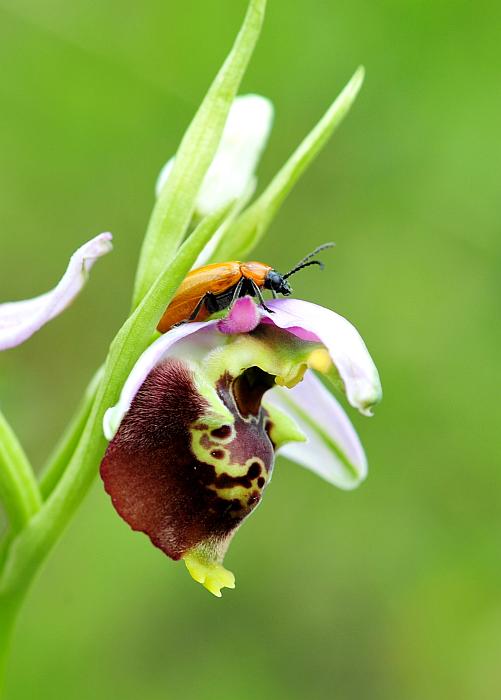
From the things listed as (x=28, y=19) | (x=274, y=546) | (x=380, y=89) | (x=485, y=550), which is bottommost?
(x=274, y=546)

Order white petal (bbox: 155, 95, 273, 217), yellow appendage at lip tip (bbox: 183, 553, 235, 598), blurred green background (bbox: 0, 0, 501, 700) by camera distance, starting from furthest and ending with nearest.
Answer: blurred green background (bbox: 0, 0, 501, 700) < white petal (bbox: 155, 95, 273, 217) < yellow appendage at lip tip (bbox: 183, 553, 235, 598)

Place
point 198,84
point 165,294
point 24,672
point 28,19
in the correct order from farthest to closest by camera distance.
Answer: point 198,84, point 28,19, point 24,672, point 165,294

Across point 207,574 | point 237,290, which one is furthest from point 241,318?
point 207,574

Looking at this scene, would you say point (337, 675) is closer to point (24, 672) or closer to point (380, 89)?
point (24, 672)

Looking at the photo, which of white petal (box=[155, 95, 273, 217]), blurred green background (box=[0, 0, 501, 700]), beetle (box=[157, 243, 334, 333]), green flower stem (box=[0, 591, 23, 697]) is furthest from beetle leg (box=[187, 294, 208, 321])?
blurred green background (box=[0, 0, 501, 700])

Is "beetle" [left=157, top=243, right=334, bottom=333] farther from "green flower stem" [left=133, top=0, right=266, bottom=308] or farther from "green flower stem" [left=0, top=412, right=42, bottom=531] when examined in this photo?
"green flower stem" [left=0, top=412, right=42, bottom=531]

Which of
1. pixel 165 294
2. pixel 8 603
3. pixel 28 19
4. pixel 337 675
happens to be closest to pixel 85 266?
pixel 165 294

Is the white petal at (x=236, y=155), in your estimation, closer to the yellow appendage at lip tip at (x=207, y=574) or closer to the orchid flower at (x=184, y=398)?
the orchid flower at (x=184, y=398)

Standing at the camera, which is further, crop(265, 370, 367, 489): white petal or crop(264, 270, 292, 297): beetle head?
crop(265, 370, 367, 489): white petal
